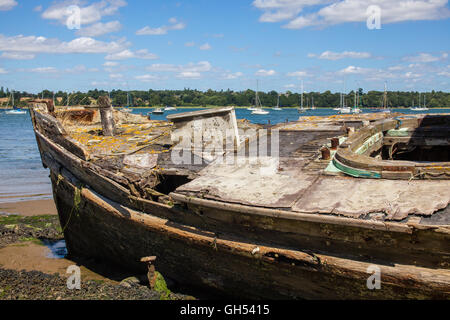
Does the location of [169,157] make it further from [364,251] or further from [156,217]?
[364,251]

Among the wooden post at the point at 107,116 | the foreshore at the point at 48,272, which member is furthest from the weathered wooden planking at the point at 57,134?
the foreshore at the point at 48,272

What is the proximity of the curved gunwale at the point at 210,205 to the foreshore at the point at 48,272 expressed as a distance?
4.65ft

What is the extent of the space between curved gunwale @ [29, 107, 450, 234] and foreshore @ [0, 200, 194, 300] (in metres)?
1.42

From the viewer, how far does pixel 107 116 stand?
10.1 m

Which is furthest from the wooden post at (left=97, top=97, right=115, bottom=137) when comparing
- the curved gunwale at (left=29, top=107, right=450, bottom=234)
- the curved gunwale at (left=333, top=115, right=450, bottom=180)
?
the curved gunwale at (left=333, top=115, right=450, bottom=180)

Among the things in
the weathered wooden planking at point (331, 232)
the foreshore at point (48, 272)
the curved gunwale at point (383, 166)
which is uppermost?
the curved gunwale at point (383, 166)

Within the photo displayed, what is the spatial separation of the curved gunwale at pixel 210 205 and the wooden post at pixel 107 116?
1784 mm

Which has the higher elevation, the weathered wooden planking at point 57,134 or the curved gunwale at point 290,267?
the weathered wooden planking at point 57,134

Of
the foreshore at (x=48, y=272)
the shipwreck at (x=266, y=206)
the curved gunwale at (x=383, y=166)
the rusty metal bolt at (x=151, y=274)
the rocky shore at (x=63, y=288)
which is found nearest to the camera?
the shipwreck at (x=266, y=206)

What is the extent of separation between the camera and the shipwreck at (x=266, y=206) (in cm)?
410

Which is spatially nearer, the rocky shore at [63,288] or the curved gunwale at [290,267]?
the curved gunwale at [290,267]

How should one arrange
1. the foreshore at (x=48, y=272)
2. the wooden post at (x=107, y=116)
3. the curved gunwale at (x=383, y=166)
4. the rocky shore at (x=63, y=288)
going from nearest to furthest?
1. the curved gunwale at (x=383, y=166)
2. the rocky shore at (x=63, y=288)
3. the foreshore at (x=48, y=272)
4. the wooden post at (x=107, y=116)

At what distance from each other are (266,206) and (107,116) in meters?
6.77

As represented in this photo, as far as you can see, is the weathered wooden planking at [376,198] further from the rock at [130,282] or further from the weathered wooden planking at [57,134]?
the weathered wooden planking at [57,134]
